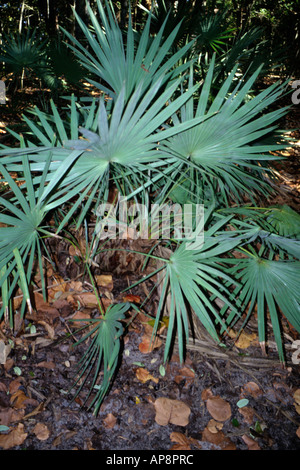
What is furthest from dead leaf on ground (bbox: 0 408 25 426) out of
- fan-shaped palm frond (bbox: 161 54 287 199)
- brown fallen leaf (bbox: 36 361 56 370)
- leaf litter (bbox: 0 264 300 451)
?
fan-shaped palm frond (bbox: 161 54 287 199)

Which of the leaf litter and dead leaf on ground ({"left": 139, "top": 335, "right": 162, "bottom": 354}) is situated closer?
the leaf litter

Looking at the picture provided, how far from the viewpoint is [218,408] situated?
1.52 meters

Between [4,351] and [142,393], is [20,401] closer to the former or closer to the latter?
[4,351]

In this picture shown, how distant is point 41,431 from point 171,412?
23.3 inches

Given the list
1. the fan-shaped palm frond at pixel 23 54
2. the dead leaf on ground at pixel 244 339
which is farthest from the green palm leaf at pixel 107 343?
the fan-shaped palm frond at pixel 23 54

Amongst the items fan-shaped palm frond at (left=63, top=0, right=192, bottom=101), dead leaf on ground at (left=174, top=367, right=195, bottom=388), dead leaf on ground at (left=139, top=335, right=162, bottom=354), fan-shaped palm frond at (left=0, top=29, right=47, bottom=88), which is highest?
Answer: fan-shaped palm frond at (left=0, top=29, right=47, bottom=88)

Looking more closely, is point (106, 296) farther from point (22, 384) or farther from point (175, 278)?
point (175, 278)

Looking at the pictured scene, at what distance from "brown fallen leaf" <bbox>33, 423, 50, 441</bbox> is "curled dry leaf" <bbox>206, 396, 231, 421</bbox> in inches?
29.9

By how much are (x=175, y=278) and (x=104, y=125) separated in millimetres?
656

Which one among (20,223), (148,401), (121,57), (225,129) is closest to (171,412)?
(148,401)

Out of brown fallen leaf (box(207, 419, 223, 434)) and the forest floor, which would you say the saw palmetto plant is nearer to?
the forest floor

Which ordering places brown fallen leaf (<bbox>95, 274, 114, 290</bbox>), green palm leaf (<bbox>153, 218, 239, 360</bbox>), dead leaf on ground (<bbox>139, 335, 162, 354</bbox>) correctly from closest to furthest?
green palm leaf (<bbox>153, 218, 239, 360</bbox>) < dead leaf on ground (<bbox>139, 335, 162, 354</bbox>) < brown fallen leaf (<bbox>95, 274, 114, 290</bbox>)

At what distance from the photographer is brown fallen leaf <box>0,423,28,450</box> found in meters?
1.30

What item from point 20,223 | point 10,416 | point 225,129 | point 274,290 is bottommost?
point 10,416
